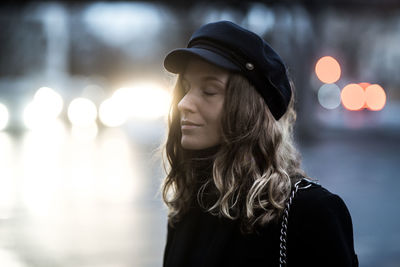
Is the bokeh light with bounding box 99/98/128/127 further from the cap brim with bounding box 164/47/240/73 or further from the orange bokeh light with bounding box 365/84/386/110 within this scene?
the cap brim with bounding box 164/47/240/73

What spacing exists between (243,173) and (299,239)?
312 mm

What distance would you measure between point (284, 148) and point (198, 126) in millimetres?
326

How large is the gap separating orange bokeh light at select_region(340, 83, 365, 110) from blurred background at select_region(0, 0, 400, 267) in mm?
78

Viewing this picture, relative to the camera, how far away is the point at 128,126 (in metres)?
23.3

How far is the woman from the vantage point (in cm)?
189

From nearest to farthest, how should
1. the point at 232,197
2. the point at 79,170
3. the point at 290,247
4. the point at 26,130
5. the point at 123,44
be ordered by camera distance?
the point at 290,247 < the point at 232,197 < the point at 79,170 < the point at 26,130 < the point at 123,44


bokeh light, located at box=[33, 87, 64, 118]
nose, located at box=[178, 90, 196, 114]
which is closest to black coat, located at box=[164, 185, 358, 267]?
nose, located at box=[178, 90, 196, 114]

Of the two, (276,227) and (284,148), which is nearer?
(276,227)

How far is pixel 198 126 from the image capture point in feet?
6.96

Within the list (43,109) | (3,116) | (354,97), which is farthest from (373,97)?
(3,116)

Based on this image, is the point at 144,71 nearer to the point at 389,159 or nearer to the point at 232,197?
the point at 389,159

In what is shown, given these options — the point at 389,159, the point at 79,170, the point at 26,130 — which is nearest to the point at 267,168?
the point at 79,170

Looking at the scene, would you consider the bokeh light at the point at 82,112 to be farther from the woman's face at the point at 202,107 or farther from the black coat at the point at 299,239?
the black coat at the point at 299,239

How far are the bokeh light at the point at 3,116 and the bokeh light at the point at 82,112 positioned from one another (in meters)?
3.13
